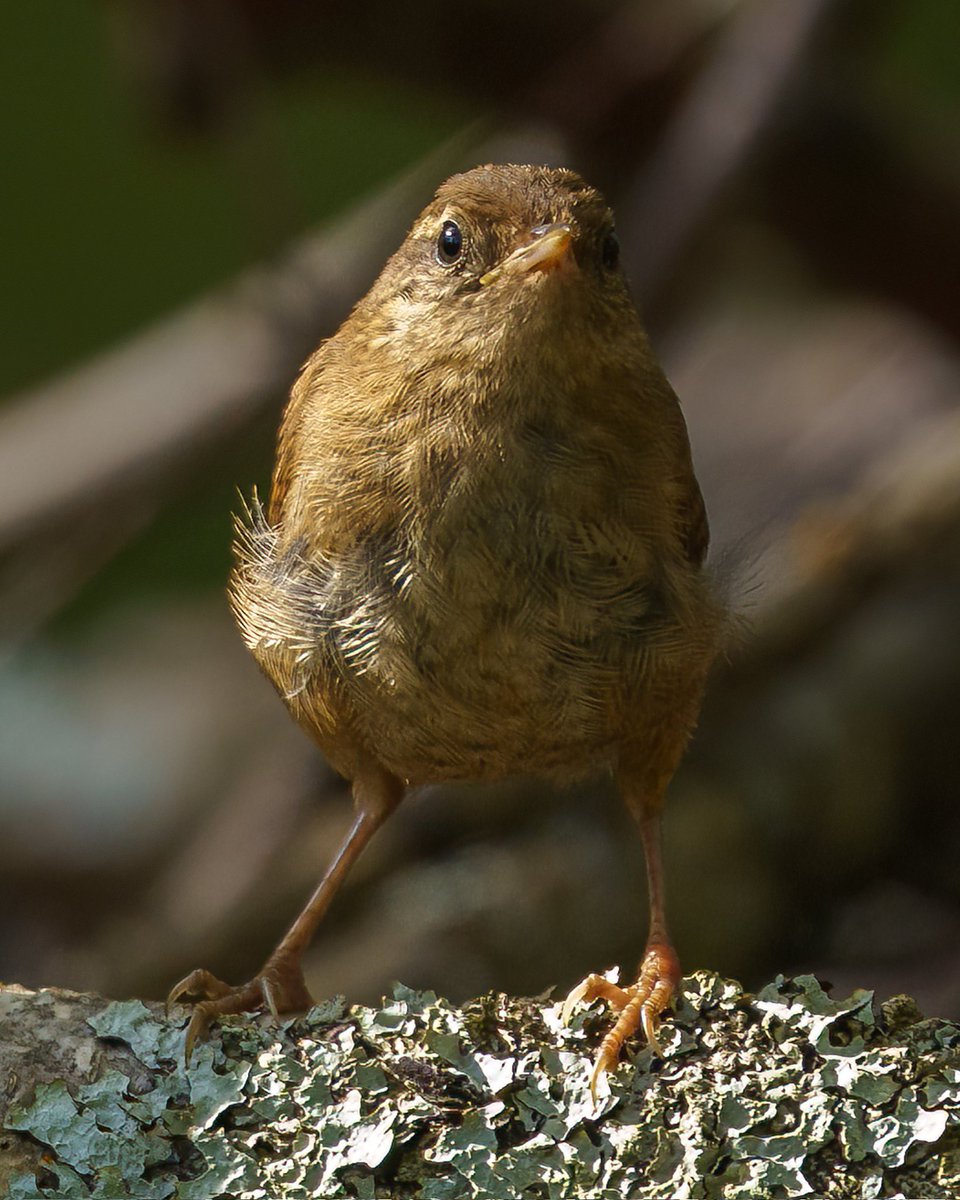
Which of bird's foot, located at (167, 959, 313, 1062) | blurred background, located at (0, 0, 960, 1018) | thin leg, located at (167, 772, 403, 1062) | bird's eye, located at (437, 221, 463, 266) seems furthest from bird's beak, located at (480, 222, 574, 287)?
bird's foot, located at (167, 959, 313, 1062)

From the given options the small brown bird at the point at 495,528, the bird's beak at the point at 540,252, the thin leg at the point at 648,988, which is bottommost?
the thin leg at the point at 648,988

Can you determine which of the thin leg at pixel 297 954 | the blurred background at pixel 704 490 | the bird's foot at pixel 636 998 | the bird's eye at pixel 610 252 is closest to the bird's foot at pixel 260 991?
the thin leg at pixel 297 954

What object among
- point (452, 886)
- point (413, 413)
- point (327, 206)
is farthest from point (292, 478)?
point (327, 206)

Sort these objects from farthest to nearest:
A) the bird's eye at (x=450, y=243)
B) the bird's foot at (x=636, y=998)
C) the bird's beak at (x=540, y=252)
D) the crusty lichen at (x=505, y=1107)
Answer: the bird's eye at (x=450, y=243) → the bird's beak at (x=540, y=252) → the bird's foot at (x=636, y=998) → the crusty lichen at (x=505, y=1107)

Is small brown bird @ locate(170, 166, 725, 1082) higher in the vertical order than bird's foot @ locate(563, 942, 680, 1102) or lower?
higher

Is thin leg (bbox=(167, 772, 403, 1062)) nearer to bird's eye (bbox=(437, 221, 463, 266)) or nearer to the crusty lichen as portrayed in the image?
the crusty lichen

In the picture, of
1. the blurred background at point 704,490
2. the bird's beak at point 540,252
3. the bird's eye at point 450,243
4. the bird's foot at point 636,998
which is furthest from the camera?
the blurred background at point 704,490

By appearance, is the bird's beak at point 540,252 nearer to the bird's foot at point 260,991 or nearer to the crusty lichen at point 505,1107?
the crusty lichen at point 505,1107

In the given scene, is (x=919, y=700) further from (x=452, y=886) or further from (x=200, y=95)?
(x=200, y=95)

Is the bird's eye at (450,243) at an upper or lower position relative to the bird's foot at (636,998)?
upper
